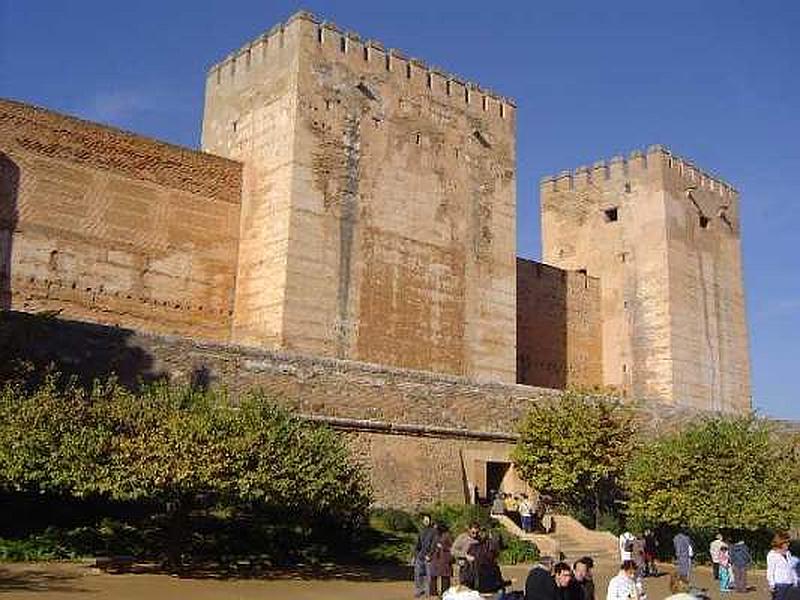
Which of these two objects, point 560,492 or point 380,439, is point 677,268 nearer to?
point 560,492

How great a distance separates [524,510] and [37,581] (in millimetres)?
10196

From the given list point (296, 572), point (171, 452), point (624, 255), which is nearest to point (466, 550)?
point (296, 572)

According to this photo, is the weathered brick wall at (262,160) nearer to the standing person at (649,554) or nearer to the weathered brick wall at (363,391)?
the weathered brick wall at (363,391)

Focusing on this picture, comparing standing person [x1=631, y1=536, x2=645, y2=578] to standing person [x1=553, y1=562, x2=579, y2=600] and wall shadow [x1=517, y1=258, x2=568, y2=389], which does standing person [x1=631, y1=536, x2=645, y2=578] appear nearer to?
standing person [x1=553, y1=562, x2=579, y2=600]

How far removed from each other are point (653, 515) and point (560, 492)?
2100 mm

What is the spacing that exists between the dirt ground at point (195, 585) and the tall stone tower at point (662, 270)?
1550cm

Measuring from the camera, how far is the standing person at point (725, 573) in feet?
50.3

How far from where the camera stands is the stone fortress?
61.1 feet

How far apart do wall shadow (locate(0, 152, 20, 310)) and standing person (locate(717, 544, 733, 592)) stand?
44.6ft

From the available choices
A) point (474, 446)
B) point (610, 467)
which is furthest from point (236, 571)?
point (610, 467)

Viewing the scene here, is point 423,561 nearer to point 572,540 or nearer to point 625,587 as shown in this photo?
point 625,587

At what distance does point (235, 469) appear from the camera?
1162 centimetres

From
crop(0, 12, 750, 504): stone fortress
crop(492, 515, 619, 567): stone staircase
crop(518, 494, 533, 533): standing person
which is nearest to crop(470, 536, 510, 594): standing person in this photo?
crop(492, 515, 619, 567): stone staircase

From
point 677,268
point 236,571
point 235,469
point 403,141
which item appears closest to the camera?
point 235,469
